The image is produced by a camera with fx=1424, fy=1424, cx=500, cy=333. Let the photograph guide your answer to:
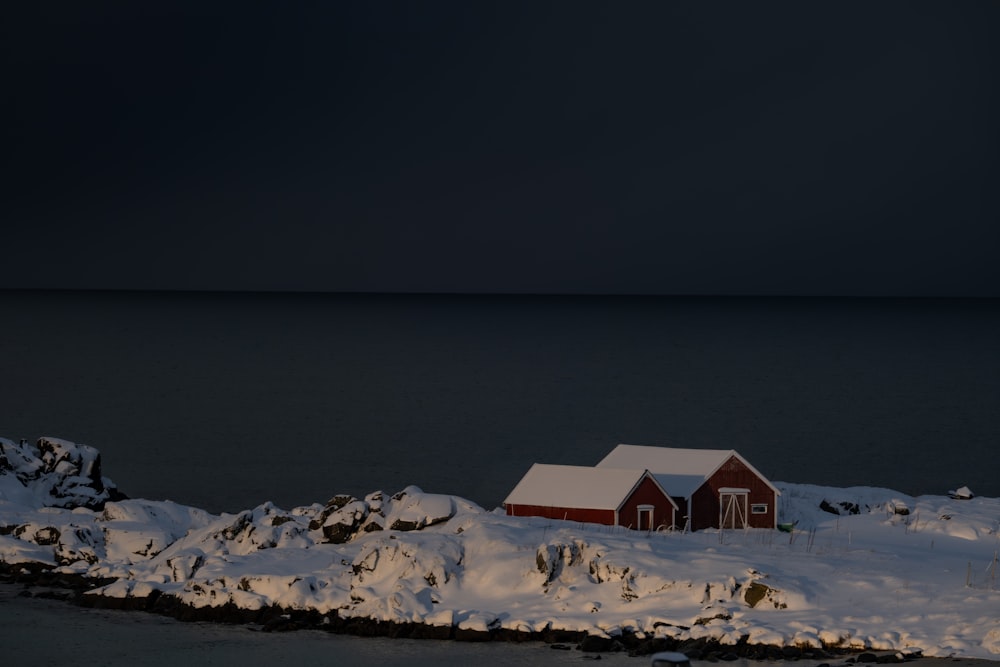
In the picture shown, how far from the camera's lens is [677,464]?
46.0 metres

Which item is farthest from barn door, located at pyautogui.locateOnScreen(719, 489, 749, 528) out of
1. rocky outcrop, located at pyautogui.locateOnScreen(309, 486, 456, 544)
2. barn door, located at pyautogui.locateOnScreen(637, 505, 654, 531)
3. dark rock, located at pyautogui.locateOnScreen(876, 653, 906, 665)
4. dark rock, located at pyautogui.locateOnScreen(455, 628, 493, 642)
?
dark rock, located at pyautogui.locateOnScreen(876, 653, 906, 665)

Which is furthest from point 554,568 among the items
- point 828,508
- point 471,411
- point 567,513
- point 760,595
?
point 471,411

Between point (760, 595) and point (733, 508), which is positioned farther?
point (733, 508)

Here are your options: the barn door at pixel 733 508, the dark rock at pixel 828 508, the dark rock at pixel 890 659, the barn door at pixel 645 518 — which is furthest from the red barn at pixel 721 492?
the dark rock at pixel 890 659

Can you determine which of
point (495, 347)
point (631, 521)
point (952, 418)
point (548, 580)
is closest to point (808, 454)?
point (952, 418)

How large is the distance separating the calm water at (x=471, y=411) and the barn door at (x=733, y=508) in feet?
54.7

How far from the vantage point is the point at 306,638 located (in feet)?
117

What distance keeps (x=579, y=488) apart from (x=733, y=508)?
5138mm

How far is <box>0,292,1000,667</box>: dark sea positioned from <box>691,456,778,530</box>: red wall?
481 inches

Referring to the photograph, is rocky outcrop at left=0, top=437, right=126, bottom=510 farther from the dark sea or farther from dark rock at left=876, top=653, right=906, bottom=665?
dark rock at left=876, top=653, right=906, bottom=665

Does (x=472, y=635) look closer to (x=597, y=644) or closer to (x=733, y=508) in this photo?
(x=597, y=644)

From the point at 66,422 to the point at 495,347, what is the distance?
9155 centimetres

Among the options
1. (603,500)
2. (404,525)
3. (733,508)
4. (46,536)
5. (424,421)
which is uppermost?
(424,421)

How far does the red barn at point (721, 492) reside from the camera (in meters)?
44.5
